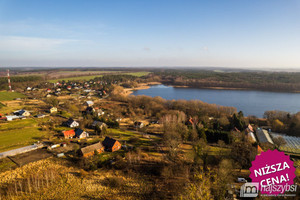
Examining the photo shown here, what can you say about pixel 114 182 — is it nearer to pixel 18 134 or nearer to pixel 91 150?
pixel 91 150

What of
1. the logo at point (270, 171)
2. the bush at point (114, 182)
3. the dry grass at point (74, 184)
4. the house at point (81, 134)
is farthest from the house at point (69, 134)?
the logo at point (270, 171)

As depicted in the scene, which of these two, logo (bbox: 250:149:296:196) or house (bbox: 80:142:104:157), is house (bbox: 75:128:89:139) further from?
logo (bbox: 250:149:296:196)

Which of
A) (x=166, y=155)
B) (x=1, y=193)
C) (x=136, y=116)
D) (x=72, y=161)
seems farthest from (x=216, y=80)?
(x=1, y=193)

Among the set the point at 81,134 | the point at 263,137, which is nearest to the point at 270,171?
the point at 263,137

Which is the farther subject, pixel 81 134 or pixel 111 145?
pixel 81 134

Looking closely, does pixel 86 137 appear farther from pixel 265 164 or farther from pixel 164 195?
pixel 265 164

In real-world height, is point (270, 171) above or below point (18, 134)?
above
